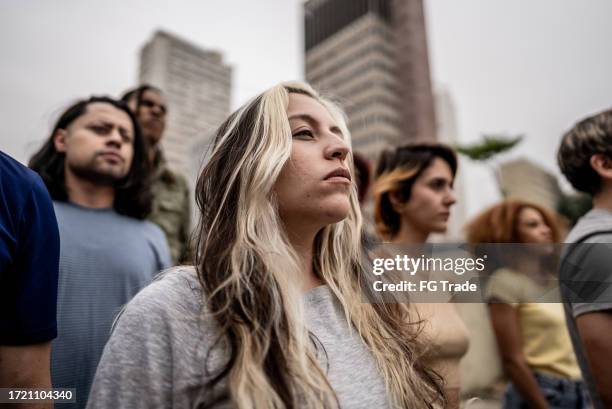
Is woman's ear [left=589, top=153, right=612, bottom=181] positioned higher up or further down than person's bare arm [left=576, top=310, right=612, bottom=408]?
higher up

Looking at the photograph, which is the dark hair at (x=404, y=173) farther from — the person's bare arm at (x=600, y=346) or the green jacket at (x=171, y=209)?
the green jacket at (x=171, y=209)

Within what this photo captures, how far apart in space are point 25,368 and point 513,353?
240 cm

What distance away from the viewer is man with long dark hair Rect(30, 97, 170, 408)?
171 centimetres

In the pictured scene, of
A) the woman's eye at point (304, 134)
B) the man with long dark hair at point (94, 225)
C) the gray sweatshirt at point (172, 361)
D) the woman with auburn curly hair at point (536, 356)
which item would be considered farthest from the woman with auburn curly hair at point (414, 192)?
the man with long dark hair at point (94, 225)

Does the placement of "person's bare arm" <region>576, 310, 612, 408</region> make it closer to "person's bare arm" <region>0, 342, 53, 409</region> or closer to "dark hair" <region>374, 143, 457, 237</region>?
"dark hair" <region>374, 143, 457, 237</region>

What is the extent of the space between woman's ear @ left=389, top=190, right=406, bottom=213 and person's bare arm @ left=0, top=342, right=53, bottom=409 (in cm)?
187

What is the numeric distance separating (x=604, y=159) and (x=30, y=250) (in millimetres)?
2214

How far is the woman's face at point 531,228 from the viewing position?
2.86 m

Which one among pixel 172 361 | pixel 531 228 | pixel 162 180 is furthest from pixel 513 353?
pixel 162 180

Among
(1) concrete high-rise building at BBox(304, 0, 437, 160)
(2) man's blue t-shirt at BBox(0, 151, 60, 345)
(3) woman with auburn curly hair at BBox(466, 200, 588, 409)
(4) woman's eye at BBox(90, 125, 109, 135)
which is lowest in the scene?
(3) woman with auburn curly hair at BBox(466, 200, 588, 409)

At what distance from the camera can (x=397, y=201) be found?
2.46 meters

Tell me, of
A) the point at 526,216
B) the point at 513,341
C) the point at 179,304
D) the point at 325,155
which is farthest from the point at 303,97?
the point at 526,216

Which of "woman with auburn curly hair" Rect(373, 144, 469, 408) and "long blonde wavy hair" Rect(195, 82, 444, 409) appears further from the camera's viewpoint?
"woman with auburn curly hair" Rect(373, 144, 469, 408)

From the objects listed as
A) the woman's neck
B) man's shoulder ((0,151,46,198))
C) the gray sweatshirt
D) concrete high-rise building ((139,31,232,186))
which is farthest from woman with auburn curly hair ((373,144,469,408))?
concrete high-rise building ((139,31,232,186))
